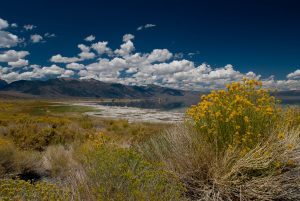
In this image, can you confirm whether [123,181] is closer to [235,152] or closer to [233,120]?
[235,152]

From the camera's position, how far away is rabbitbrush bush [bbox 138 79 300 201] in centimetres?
445

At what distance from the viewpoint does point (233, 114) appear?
15.9ft

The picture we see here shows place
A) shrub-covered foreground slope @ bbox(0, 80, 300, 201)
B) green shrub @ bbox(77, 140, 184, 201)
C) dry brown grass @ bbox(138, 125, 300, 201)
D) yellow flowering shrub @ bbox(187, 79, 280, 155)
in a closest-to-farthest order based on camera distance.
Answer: green shrub @ bbox(77, 140, 184, 201) → shrub-covered foreground slope @ bbox(0, 80, 300, 201) → dry brown grass @ bbox(138, 125, 300, 201) → yellow flowering shrub @ bbox(187, 79, 280, 155)

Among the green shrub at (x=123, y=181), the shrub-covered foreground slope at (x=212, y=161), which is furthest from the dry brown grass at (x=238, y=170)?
the green shrub at (x=123, y=181)

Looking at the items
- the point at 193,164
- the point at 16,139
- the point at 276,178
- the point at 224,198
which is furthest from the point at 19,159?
the point at 276,178

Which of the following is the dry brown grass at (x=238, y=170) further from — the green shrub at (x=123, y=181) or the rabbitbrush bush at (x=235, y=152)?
the green shrub at (x=123, y=181)

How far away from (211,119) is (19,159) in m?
5.49

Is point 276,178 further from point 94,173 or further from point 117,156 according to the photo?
point 94,173

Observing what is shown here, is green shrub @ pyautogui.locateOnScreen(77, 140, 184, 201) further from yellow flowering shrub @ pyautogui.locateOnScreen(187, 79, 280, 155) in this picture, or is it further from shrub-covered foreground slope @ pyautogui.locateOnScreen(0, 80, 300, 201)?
yellow flowering shrub @ pyautogui.locateOnScreen(187, 79, 280, 155)

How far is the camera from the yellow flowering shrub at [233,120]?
4.96 meters

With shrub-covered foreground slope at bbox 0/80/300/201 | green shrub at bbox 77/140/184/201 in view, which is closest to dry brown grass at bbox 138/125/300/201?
shrub-covered foreground slope at bbox 0/80/300/201

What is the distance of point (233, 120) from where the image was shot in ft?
16.5

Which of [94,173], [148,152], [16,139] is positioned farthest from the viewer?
[16,139]

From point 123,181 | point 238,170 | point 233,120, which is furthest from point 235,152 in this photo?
point 123,181
